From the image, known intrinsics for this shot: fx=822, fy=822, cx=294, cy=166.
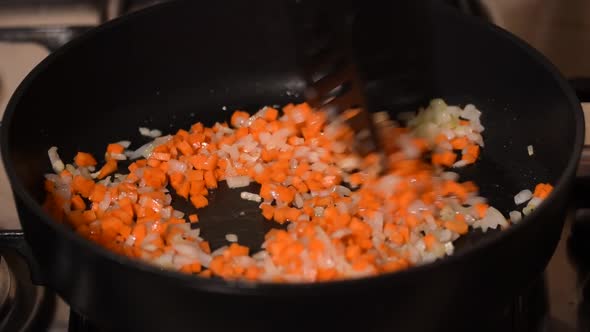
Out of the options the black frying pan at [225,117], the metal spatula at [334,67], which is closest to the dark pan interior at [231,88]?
the black frying pan at [225,117]

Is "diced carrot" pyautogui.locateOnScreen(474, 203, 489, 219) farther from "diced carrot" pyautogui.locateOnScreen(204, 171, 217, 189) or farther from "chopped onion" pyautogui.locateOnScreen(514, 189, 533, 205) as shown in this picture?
"diced carrot" pyautogui.locateOnScreen(204, 171, 217, 189)

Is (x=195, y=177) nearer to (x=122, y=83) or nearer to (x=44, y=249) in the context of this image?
(x=122, y=83)

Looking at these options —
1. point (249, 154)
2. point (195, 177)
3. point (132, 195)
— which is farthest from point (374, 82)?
point (132, 195)

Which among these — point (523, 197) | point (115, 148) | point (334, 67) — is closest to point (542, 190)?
point (523, 197)

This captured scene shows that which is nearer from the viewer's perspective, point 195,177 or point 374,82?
point 195,177

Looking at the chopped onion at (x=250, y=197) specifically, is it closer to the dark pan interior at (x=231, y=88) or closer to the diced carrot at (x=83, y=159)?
the dark pan interior at (x=231, y=88)

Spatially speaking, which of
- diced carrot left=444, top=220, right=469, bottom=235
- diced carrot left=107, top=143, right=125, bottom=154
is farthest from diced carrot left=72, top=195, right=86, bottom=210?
→ diced carrot left=444, top=220, right=469, bottom=235
